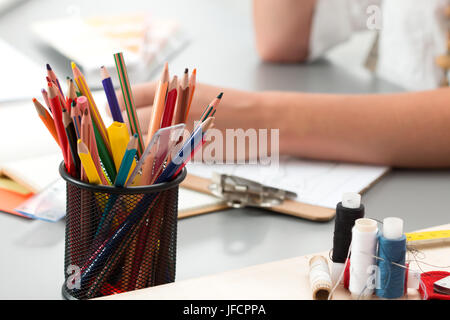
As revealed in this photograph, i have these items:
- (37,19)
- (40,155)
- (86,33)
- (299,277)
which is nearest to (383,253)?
(299,277)

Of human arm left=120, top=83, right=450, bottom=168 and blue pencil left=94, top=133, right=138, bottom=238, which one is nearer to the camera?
blue pencil left=94, top=133, right=138, bottom=238

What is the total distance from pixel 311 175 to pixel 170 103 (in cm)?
29

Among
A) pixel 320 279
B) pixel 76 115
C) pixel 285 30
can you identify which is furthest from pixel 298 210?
pixel 285 30

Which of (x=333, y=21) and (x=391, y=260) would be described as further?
(x=333, y=21)

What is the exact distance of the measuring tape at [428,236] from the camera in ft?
1.71

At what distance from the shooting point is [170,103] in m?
0.46

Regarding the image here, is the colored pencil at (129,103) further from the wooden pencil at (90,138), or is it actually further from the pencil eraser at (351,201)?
the pencil eraser at (351,201)

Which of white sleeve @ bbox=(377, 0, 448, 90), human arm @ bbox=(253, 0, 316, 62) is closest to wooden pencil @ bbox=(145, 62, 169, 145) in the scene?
white sleeve @ bbox=(377, 0, 448, 90)

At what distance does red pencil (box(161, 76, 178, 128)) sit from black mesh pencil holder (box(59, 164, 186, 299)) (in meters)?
0.04

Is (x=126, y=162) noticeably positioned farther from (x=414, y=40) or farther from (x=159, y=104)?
(x=414, y=40)

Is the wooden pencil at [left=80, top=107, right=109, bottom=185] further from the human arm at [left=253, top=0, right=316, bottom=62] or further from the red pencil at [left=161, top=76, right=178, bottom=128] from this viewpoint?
the human arm at [left=253, top=0, right=316, bottom=62]

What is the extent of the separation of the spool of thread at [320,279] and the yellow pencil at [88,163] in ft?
0.54

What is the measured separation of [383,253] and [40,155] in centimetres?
45

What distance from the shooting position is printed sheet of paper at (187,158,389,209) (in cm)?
65
